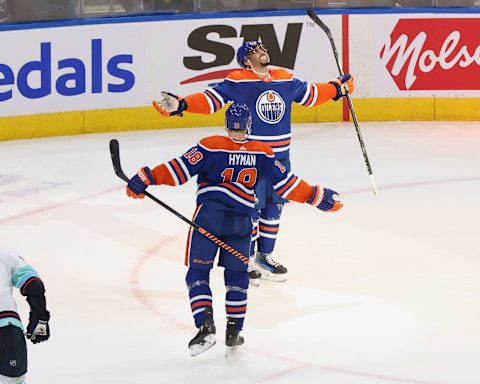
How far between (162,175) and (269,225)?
1.79 metres

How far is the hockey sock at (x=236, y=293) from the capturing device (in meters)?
6.43

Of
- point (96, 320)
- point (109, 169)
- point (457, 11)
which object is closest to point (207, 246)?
point (96, 320)

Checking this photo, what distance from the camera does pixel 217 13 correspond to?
1262cm

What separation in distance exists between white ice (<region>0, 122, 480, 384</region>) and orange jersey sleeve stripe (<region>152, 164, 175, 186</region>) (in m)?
0.87

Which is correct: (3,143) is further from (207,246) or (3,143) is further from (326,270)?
(207,246)

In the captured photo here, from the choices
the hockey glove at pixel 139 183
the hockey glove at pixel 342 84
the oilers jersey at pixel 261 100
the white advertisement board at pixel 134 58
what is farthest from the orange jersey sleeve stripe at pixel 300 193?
the white advertisement board at pixel 134 58

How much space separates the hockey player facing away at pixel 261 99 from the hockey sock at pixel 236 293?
4.02 ft

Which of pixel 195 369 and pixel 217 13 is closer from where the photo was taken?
pixel 195 369

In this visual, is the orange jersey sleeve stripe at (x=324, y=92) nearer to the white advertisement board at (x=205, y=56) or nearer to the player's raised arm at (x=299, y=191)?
the player's raised arm at (x=299, y=191)

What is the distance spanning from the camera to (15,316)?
Result: 4.84m

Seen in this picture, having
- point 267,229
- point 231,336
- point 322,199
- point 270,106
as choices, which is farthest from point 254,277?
point 231,336

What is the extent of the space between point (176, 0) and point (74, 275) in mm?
5228

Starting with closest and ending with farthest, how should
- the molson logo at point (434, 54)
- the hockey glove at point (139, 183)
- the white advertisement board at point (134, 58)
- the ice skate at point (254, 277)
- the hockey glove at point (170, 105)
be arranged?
the hockey glove at point (139, 183) < the hockey glove at point (170, 105) < the ice skate at point (254, 277) < the white advertisement board at point (134, 58) < the molson logo at point (434, 54)

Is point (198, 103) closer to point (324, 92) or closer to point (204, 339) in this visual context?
point (324, 92)
